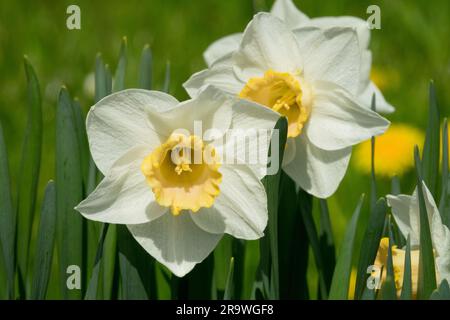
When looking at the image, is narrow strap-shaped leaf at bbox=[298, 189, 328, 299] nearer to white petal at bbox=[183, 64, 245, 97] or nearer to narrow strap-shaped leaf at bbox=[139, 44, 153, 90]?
white petal at bbox=[183, 64, 245, 97]

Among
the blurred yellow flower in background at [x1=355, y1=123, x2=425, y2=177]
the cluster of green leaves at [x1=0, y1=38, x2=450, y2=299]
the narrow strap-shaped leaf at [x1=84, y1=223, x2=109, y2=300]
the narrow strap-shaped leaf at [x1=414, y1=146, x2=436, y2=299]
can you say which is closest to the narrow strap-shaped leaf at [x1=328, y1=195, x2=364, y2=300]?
the cluster of green leaves at [x1=0, y1=38, x2=450, y2=299]

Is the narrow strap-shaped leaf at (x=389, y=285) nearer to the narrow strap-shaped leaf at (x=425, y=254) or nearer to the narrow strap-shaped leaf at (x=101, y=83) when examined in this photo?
the narrow strap-shaped leaf at (x=425, y=254)

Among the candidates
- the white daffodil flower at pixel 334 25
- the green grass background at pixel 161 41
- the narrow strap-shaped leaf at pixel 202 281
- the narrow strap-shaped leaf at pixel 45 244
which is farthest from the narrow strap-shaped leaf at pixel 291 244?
the green grass background at pixel 161 41

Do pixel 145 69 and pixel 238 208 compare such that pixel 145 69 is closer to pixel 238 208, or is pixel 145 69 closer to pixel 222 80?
pixel 222 80

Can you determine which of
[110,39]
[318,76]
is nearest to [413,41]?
[110,39]
